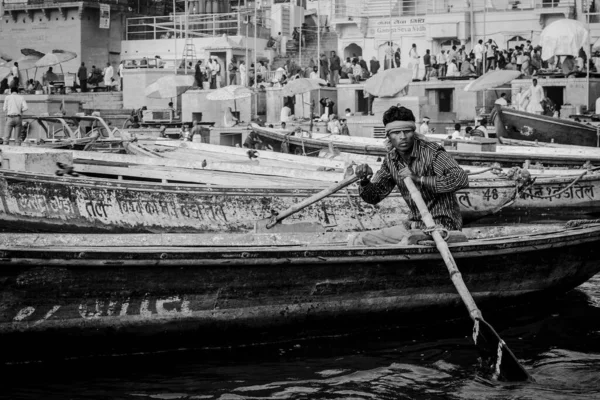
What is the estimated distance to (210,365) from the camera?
8.66 m

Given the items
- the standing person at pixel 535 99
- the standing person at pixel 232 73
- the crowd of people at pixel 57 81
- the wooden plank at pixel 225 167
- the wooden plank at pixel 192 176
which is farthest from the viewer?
the crowd of people at pixel 57 81

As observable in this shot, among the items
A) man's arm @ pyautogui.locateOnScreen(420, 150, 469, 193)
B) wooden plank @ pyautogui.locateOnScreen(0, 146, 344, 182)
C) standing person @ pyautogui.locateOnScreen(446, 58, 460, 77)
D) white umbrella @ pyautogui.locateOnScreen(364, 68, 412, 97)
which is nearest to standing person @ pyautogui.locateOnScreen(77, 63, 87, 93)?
standing person @ pyautogui.locateOnScreen(446, 58, 460, 77)

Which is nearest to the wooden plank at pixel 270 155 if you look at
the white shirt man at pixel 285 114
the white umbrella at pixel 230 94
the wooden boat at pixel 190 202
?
the wooden boat at pixel 190 202

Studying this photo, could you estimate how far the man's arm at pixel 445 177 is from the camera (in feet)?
29.2

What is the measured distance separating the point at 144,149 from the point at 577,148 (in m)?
8.92

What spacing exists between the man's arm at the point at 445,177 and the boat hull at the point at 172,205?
3998 millimetres

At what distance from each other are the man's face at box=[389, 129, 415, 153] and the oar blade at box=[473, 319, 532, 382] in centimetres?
167

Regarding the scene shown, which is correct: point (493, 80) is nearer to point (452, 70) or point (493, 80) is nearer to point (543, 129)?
point (543, 129)

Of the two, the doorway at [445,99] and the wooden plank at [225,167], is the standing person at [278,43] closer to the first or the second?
the doorway at [445,99]

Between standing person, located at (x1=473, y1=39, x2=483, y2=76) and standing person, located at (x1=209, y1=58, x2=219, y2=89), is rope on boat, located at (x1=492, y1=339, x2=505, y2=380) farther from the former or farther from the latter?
standing person, located at (x1=209, y1=58, x2=219, y2=89)

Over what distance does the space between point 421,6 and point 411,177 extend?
35229 mm

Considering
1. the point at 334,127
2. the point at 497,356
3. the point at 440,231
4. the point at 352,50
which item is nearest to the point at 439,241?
the point at 440,231

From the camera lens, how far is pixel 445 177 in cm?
893

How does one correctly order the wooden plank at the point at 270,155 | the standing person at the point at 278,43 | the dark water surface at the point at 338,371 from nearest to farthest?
the dark water surface at the point at 338,371
the wooden plank at the point at 270,155
the standing person at the point at 278,43
